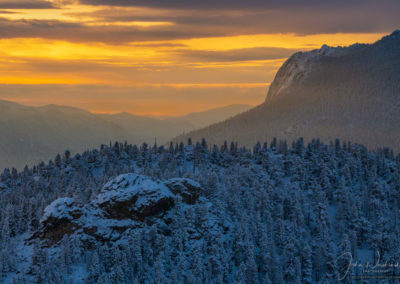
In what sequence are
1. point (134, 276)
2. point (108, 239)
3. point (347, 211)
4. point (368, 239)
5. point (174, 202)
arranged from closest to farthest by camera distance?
1. point (134, 276)
2. point (108, 239)
3. point (174, 202)
4. point (368, 239)
5. point (347, 211)

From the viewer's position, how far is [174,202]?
156 metres

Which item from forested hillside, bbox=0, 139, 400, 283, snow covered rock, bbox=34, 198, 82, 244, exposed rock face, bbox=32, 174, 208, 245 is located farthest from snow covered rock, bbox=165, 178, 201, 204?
snow covered rock, bbox=34, 198, 82, 244

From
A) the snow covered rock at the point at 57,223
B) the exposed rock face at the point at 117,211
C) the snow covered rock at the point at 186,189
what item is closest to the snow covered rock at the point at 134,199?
the exposed rock face at the point at 117,211

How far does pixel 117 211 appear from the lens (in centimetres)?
15038

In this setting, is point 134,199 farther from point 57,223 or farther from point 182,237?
point 57,223

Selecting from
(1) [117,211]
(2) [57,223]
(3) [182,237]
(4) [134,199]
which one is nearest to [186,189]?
(4) [134,199]

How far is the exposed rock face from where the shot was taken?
14475 centimetres

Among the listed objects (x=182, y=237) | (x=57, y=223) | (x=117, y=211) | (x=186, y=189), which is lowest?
(x=182, y=237)

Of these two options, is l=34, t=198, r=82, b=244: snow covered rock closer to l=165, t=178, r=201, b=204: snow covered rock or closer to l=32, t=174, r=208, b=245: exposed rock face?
l=32, t=174, r=208, b=245: exposed rock face

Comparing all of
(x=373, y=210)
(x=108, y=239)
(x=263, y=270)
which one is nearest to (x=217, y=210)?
(x=263, y=270)

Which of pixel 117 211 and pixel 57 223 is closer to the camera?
pixel 57 223

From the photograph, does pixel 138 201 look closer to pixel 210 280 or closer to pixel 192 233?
pixel 192 233

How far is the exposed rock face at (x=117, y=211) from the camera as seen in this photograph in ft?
475

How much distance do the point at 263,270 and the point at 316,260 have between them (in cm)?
1692
